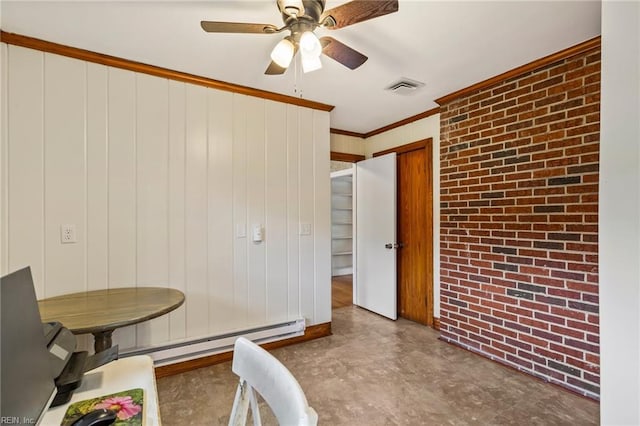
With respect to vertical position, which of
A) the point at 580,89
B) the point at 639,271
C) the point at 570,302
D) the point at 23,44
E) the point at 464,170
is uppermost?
the point at 23,44

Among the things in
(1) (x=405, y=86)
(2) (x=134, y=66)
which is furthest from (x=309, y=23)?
(2) (x=134, y=66)

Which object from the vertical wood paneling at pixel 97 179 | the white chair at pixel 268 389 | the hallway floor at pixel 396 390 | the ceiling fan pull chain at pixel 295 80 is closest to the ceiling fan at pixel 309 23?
the ceiling fan pull chain at pixel 295 80

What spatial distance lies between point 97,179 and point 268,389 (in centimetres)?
202

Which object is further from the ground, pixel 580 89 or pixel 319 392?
pixel 580 89

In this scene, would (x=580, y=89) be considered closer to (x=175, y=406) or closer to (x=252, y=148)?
(x=252, y=148)

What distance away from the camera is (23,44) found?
6.20 feet

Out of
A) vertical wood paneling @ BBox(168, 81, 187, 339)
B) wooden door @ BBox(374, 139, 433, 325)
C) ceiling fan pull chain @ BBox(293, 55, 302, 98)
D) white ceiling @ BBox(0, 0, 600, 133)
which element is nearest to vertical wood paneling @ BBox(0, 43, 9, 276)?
white ceiling @ BBox(0, 0, 600, 133)

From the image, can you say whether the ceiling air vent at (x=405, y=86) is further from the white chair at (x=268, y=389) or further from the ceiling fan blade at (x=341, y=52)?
the white chair at (x=268, y=389)

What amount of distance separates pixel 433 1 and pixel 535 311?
2.22 m

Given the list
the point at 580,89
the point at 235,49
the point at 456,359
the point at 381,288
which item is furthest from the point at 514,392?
the point at 235,49

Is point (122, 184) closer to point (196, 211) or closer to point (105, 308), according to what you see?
point (196, 211)

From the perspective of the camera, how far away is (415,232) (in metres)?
3.50

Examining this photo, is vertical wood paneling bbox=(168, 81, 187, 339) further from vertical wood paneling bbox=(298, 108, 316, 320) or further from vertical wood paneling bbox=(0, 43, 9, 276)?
vertical wood paneling bbox=(298, 108, 316, 320)

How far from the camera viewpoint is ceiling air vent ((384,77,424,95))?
8.30 ft
